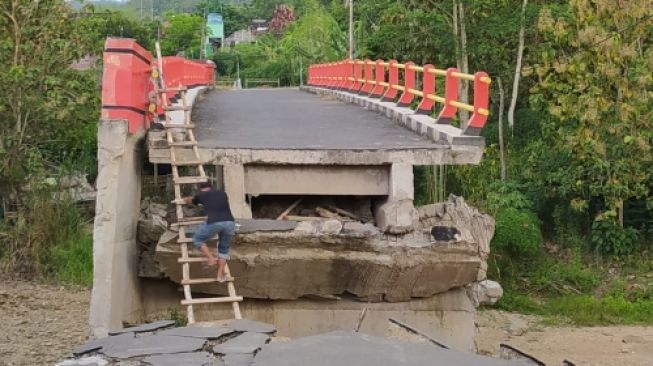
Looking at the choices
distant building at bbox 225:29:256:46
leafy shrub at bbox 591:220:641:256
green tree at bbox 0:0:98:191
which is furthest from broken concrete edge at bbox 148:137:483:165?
distant building at bbox 225:29:256:46

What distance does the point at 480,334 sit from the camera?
14609 millimetres

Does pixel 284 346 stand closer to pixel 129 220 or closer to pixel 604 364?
pixel 129 220

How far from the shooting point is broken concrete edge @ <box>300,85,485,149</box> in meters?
9.85

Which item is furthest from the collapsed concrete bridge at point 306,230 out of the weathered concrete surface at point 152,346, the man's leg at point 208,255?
the weathered concrete surface at point 152,346

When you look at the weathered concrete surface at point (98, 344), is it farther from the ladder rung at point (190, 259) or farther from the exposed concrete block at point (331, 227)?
the exposed concrete block at point (331, 227)

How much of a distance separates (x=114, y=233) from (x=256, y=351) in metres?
3.37

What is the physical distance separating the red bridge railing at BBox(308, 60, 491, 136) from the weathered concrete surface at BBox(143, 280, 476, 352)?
79.1 inches

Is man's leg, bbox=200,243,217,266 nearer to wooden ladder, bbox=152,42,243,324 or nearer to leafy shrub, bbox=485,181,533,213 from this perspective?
wooden ladder, bbox=152,42,243,324

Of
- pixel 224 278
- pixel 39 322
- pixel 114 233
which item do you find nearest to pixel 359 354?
pixel 224 278

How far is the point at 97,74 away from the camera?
60.8 feet

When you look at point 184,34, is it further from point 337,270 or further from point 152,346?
point 152,346

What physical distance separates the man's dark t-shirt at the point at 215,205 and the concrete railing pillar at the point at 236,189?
2.61ft

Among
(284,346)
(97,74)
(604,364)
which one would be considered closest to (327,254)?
(284,346)

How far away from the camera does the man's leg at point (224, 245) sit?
29.2 feet
